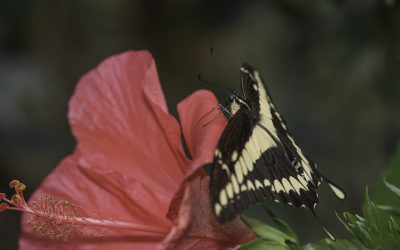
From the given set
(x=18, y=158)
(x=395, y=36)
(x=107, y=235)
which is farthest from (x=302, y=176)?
(x=18, y=158)

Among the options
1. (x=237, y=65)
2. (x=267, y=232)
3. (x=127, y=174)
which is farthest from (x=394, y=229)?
(x=237, y=65)

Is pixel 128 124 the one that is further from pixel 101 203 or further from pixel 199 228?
pixel 199 228

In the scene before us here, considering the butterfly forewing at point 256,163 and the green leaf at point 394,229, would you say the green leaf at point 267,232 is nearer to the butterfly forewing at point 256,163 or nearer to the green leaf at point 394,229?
the butterfly forewing at point 256,163

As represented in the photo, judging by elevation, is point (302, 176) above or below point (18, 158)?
above

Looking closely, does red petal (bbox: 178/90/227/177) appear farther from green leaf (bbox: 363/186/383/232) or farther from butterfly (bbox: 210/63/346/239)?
green leaf (bbox: 363/186/383/232)

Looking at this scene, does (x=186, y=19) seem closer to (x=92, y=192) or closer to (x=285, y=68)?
(x=285, y=68)

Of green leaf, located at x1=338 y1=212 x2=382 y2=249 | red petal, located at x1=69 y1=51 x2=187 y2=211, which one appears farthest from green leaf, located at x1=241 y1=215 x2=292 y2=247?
red petal, located at x1=69 y1=51 x2=187 y2=211

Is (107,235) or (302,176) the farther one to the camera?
(107,235)
